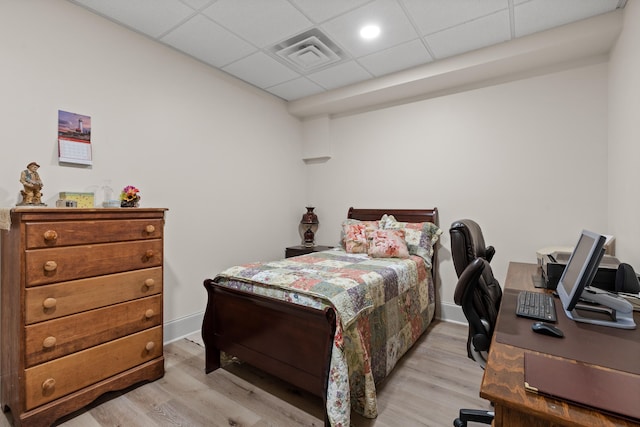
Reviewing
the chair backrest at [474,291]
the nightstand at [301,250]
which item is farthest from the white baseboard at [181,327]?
the chair backrest at [474,291]

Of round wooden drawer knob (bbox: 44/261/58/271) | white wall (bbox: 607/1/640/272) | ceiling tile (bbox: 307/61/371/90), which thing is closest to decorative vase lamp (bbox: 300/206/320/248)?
ceiling tile (bbox: 307/61/371/90)

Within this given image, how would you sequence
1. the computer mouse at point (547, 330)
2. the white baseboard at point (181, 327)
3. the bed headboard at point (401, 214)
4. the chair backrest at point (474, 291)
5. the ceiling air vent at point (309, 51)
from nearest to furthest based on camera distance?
the computer mouse at point (547, 330) < the chair backrest at point (474, 291) < the ceiling air vent at point (309, 51) < the white baseboard at point (181, 327) < the bed headboard at point (401, 214)

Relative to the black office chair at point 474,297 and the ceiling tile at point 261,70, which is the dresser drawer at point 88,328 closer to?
the black office chair at point 474,297

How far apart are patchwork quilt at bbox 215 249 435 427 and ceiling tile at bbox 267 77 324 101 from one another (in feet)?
6.77

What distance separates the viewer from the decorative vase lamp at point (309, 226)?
4.24 m

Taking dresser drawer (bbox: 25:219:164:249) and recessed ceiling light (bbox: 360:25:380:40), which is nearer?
dresser drawer (bbox: 25:219:164:249)

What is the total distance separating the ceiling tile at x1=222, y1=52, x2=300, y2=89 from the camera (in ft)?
9.96

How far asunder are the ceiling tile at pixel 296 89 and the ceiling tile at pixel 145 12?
4.57ft

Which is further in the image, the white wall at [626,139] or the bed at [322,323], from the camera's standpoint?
the white wall at [626,139]

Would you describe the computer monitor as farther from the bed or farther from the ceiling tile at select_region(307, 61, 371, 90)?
the ceiling tile at select_region(307, 61, 371, 90)

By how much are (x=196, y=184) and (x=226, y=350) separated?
5.34 feet

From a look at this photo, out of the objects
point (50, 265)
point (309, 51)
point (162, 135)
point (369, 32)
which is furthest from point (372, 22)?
point (50, 265)

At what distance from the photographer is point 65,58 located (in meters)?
2.19

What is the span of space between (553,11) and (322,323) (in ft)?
9.10
